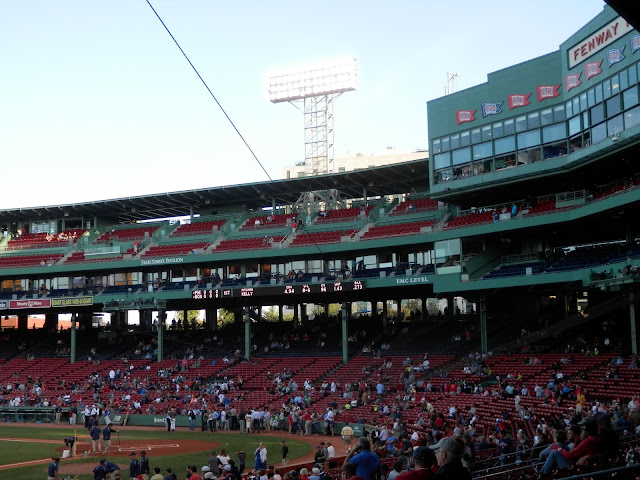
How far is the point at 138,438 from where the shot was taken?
35.8m

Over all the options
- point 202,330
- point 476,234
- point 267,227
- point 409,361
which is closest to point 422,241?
point 476,234

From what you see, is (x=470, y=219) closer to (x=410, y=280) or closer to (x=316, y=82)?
(x=410, y=280)

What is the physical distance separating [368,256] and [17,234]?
33471mm

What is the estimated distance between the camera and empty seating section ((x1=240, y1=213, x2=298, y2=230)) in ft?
177

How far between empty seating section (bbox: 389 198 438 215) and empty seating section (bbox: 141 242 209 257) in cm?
1387

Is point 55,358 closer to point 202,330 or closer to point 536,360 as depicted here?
point 202,330

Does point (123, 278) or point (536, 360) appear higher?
point (123, 278)

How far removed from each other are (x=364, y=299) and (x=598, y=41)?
22.7m

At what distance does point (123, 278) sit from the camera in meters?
57.7

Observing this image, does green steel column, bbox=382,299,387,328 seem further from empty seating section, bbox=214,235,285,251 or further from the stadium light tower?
the stadium light tower

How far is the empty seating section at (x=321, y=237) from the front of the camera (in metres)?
48.9

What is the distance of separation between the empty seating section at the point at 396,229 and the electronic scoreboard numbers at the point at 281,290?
391 centimetres

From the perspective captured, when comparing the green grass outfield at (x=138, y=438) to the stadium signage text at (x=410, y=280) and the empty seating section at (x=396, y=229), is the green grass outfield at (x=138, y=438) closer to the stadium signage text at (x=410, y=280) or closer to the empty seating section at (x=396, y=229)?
the stadium signage text at (x=410, y=280)

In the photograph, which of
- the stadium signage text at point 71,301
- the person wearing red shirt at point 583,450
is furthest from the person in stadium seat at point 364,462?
the stadium signage text at point 71,301
